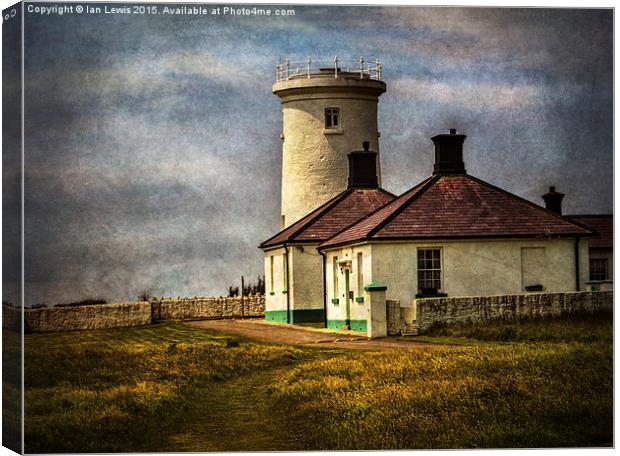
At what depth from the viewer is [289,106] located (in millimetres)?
23656

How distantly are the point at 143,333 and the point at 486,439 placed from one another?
5.23 metres

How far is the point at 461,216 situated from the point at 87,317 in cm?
731

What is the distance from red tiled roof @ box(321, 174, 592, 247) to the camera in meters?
21.1

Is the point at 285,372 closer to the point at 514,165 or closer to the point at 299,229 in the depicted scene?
the point at 514,165

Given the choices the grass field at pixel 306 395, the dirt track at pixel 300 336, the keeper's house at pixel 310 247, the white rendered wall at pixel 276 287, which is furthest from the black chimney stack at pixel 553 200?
the white rendered wall at pixel 276 287

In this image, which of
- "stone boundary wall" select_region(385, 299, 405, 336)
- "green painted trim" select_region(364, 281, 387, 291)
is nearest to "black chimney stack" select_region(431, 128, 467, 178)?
"green painted trim" select_region(364, 281, 387, 291)

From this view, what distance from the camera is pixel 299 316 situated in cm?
2230

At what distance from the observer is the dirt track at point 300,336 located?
19.1 meters

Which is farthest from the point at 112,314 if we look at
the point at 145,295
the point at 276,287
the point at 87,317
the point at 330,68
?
the point at 276,287

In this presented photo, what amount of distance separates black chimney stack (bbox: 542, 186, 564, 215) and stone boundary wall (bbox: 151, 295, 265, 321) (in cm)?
513

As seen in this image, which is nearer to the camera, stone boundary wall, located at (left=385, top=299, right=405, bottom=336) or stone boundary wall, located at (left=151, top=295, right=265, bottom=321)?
stone boundary wall, located at (left=151, top=295, right=265, bottom=321)

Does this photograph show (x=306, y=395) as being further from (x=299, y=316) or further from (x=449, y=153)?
(x=299, y=316)

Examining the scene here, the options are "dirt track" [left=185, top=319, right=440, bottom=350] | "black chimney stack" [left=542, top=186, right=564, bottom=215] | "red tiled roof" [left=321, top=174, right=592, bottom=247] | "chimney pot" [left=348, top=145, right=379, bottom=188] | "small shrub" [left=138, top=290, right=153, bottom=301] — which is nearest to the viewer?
"small shrub" [left=138, top=290, right=153, bottom=301]

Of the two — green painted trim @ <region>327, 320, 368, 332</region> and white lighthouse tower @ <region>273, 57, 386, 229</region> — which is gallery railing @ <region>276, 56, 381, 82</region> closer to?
white lighthouse tower @ <region>273, 57, 386, 229</region>
